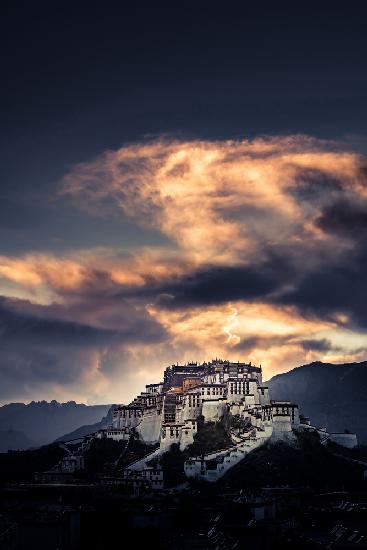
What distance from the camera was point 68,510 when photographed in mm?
85438

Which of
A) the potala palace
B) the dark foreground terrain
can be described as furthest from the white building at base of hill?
the dark foreground terrain

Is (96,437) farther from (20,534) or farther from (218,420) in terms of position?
(20,534)

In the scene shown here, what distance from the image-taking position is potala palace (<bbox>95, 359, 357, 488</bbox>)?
5330 inches

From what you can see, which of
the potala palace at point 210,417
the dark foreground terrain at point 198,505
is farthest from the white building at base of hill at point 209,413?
the dark foreground terrain at point 198,505

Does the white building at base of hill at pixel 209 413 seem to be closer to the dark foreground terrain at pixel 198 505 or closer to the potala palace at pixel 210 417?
the potala palace at pixel 210 417

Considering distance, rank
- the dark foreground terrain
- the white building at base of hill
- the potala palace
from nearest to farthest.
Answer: the dark foreground terrain
the potala palace
the white building at base of hill

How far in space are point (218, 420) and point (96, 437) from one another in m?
26.8

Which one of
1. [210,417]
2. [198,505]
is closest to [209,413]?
[210,417]

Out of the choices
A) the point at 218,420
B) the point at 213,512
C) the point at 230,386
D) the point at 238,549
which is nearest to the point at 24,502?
the point at 213,512

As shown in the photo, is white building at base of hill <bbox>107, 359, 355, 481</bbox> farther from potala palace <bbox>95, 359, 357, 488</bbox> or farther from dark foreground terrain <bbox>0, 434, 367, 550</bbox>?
dark foreground terrain <bbox>0, 434, 367, 550</bbox>

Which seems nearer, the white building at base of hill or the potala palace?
the potala palace

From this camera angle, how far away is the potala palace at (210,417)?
444 ft

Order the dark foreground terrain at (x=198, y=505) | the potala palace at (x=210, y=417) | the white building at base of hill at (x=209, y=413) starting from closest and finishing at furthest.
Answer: the dark foreground terrain at (x=198, y=505) < the potala palace at (x=210, y=417) < the white building at base of hill at (x=209, y=413)

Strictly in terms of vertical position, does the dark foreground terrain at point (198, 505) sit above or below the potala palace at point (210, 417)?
below
